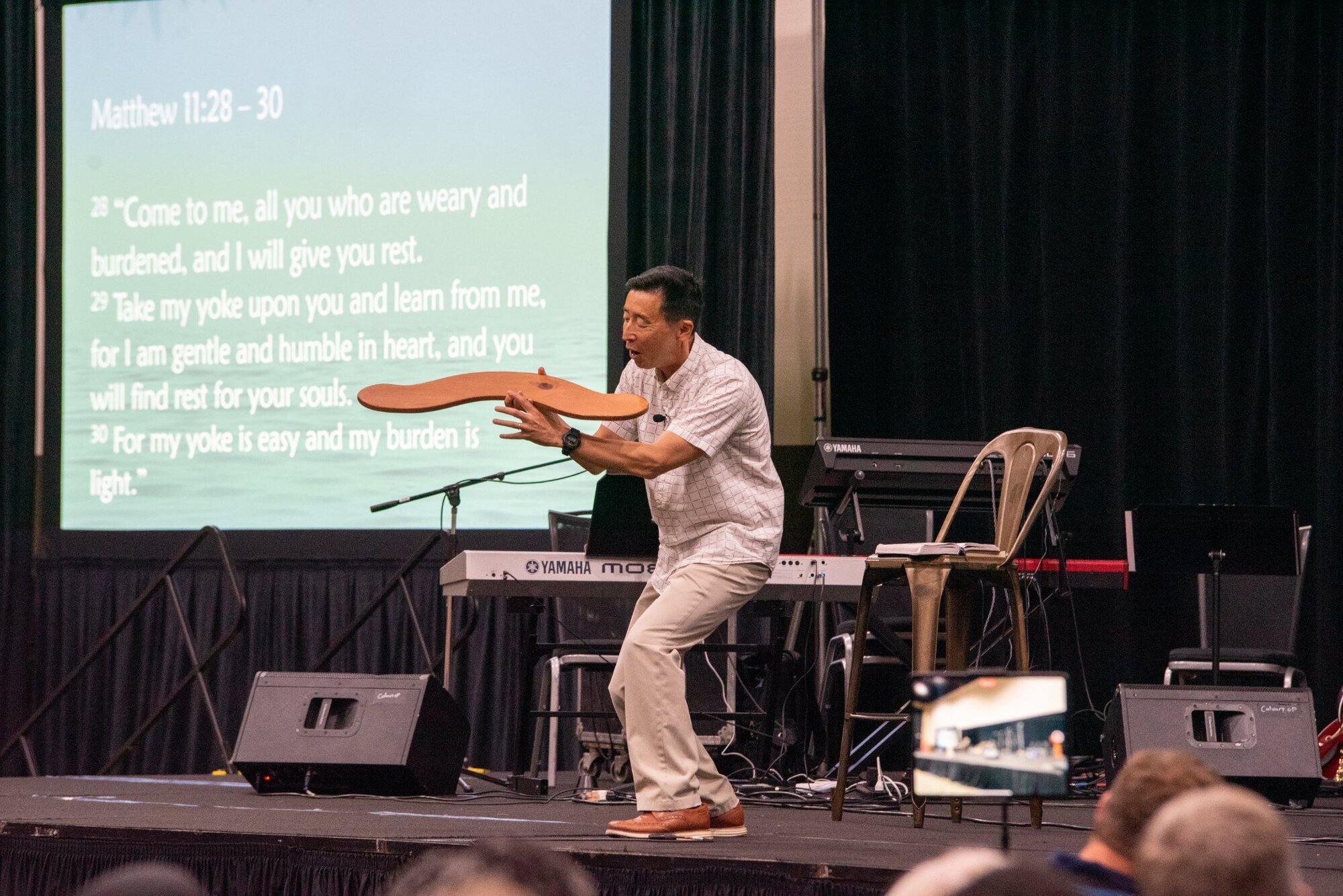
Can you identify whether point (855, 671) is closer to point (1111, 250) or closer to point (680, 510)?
point (680, 510)

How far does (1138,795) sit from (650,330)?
2202 millimetres

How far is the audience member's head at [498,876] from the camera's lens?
1056mm

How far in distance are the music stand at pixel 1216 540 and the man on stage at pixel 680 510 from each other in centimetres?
142

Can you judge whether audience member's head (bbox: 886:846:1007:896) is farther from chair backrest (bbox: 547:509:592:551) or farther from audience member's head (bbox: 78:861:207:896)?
chair backrest (bbox: 547:509:592:551)

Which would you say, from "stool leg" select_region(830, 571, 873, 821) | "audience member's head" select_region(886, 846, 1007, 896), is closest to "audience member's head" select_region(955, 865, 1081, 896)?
"audience member's head" select_region(886, 846, 1007, 896)

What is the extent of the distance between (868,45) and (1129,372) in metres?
1.72

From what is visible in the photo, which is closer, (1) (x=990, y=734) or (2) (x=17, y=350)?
(1) (x=990, y=734)

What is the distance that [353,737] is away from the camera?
446cm

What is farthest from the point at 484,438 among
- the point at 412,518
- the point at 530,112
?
the point at 530,112

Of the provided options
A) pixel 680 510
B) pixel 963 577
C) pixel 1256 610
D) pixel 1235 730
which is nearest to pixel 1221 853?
pixel 680 510

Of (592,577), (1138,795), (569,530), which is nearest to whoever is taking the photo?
(1138,795)

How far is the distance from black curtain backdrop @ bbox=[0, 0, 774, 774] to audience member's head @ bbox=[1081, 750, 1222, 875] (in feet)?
15.4

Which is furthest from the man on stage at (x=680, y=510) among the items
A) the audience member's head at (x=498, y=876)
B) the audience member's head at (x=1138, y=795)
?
the audience member's head at (x=498, y=876)

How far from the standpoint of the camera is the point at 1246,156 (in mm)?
5949
